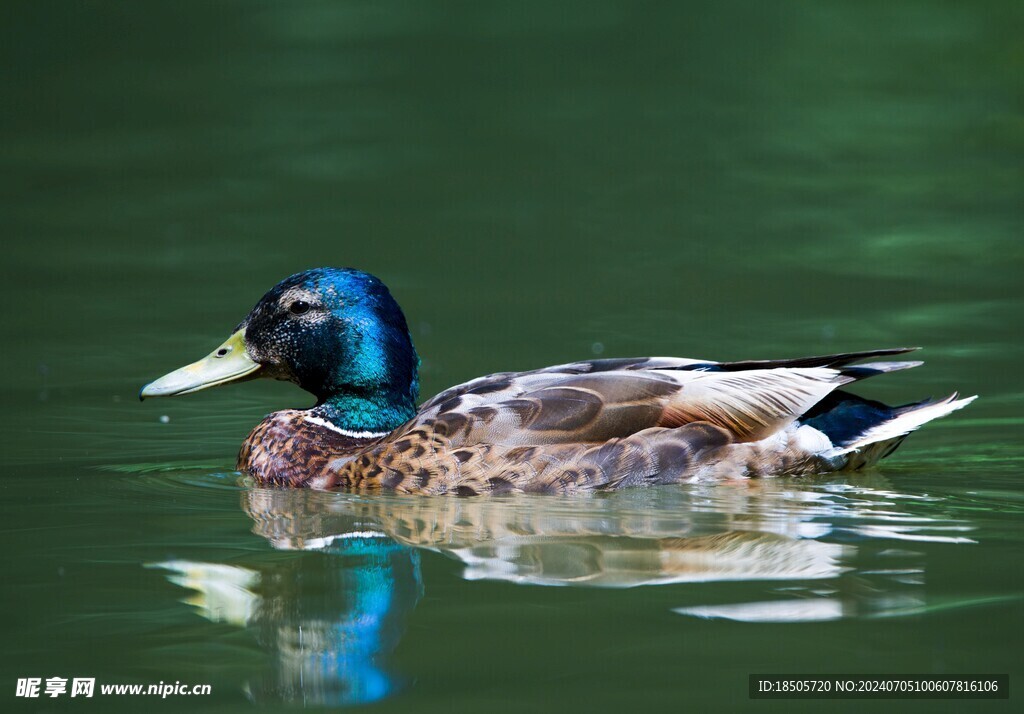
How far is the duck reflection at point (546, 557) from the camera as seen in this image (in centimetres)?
515

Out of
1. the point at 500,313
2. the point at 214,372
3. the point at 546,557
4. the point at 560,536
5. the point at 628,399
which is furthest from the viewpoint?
the point at 500,313

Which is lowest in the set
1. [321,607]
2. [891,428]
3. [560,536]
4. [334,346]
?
[321,607]

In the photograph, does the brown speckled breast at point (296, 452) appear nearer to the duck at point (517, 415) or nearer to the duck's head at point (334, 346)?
the duck at point (517, 415)

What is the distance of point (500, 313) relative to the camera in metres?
12.3

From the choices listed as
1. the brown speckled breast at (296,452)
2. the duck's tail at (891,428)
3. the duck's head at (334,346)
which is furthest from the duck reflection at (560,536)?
the duck's tail at (891,428)

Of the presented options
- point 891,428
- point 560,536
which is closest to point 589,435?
point 560,536

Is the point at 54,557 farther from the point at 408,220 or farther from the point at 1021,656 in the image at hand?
the point at 408,220

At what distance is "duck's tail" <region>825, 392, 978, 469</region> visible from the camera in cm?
789

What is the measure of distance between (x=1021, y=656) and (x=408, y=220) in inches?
413

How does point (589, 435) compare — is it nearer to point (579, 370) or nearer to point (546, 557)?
point (579, 370)

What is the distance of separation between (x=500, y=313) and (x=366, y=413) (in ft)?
12.9

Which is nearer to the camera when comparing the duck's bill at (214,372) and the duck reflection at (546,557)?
the duck reflection at (546,557)

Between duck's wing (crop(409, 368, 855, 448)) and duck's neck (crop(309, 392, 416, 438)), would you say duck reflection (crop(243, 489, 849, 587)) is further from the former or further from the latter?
duck's neck (crop(309, 392, 416, 438))

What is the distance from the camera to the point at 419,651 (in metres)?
4.96
